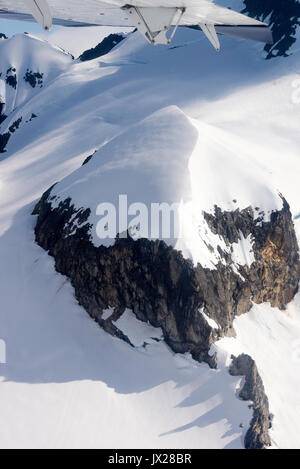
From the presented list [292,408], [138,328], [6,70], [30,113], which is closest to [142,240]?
[138,328]

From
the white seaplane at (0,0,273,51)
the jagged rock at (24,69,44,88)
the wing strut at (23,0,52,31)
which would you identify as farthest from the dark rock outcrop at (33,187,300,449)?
the jagged rock at (24,69,44,88)

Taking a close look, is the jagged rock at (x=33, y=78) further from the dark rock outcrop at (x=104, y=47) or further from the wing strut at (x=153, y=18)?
the wing strut at (x=153, y=18)

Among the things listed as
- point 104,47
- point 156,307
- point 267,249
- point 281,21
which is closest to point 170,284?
point 156,307

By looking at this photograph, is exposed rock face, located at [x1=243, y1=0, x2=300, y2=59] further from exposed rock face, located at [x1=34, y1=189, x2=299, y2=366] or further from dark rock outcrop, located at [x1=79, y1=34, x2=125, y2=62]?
exposed rock face, located at [x1=34, y1=189, x2=299, y2=366]

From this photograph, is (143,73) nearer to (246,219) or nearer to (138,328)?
(246,219)

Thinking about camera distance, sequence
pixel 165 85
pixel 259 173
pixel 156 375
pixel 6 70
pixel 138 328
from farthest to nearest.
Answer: pixel 6 70, pixel 165 85, pixel 259 173, pixel 138 328, pixel 156 375
